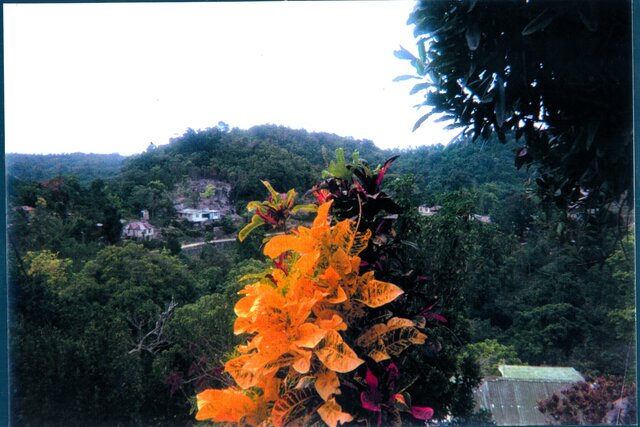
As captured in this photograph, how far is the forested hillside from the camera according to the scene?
7.68 feet

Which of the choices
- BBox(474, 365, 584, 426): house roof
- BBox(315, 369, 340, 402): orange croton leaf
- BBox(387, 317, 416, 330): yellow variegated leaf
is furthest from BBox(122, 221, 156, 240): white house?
BBox(474, 365, 584, 426): house roof

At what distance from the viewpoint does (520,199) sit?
241 centimetres

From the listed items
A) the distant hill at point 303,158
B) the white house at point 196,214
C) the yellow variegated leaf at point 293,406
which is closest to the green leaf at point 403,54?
the distant hill at point 303,158

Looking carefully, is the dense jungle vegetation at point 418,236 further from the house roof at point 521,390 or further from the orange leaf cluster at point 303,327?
the orange leaf cluster at point 303,327

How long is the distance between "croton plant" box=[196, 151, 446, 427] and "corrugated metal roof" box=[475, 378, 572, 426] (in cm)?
44

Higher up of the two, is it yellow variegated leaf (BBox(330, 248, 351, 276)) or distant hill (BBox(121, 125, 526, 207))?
distant hill (BBox(121, 125, 526, 207))

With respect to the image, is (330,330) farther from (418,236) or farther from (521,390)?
(521,390)

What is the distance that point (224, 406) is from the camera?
6.72 feet

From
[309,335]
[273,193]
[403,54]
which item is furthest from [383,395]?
[403,54]

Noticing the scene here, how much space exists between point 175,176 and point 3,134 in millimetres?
699

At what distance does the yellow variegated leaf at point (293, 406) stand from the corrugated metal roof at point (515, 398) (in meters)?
0.80

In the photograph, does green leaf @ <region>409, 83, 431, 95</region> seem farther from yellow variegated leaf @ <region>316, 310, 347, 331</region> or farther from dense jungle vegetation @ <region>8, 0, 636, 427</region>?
yellow variegated leaf @ <region>316, 310, 347, 331</region>

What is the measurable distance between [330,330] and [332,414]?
293 millimetres

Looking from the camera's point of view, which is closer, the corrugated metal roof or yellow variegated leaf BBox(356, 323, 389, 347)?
yellow variegated leaf BBox(356, 323, 389, 347)
